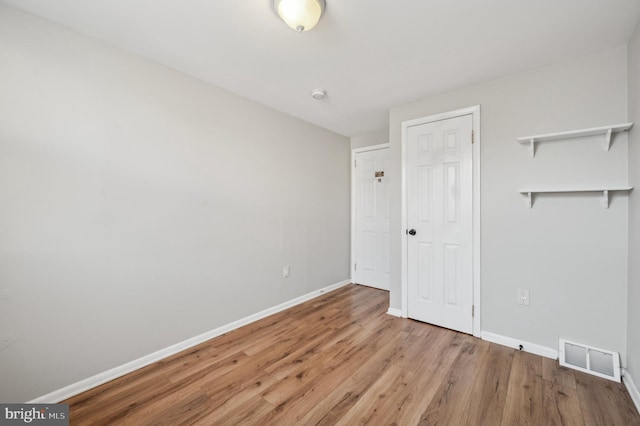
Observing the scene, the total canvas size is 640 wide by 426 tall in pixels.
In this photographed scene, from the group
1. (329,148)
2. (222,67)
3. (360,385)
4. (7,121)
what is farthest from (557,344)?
(7,121)

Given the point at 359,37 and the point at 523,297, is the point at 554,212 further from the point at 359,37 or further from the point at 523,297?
the point at 359,37

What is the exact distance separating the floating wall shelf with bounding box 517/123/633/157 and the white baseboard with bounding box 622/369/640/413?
5.13 ft

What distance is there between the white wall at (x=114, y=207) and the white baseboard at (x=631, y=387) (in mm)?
2860


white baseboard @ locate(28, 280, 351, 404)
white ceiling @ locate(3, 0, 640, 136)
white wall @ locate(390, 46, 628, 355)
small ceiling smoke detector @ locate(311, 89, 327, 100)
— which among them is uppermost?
white ceiling @ locate(3, 0, 640, 136)

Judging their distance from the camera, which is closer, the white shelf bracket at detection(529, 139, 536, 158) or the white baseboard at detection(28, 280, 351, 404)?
the white baseboard at detection(28, 280, 351, 404)

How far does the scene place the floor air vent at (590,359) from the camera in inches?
73.1

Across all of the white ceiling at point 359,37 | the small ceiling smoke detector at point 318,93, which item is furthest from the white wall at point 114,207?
the small ceiling smoke detector at point 318,93

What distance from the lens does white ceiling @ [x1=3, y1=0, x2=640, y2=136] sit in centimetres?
153

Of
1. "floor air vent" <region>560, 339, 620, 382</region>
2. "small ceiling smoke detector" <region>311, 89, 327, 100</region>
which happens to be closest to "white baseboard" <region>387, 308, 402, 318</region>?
"floor air vent" <region>560, 339, 620, 382</region>

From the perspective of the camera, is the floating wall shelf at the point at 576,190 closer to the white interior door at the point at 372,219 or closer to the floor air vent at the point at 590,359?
the floor air vent at the point at 590,359

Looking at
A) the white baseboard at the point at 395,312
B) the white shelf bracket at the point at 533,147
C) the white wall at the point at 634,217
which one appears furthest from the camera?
the white baseboard at the point at 395,312

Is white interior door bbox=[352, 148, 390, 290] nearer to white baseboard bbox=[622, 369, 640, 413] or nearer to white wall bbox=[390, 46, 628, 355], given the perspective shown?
white wall bbox=[390, 46, 628, 355]

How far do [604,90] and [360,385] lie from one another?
277cm

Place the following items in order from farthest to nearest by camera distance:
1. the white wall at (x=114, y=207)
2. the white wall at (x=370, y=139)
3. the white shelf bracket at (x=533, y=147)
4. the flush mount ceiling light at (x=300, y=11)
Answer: the white wall at (x=370, y=139), the white shelf bracket at (x=533, y=147), the white wall at (x=114, y=207), the flush mount ceiling light at (x=300, y=11)
